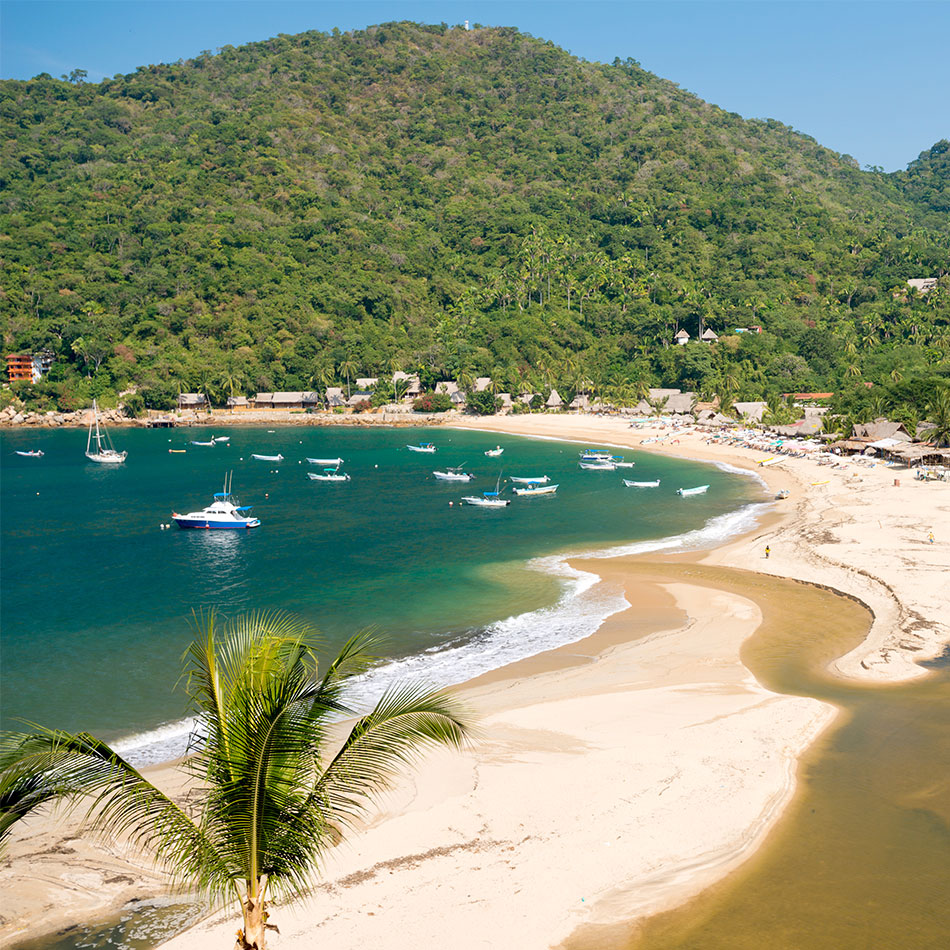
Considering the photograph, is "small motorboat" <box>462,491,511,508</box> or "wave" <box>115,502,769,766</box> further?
"small motorboat" <box>462,491,511,508</box>

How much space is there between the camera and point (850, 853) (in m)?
14.0

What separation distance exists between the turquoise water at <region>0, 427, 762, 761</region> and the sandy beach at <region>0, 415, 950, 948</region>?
429 centimetres

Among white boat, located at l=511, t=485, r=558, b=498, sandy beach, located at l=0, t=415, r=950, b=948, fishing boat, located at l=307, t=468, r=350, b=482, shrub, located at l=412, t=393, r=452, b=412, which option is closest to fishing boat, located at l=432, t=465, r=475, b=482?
white boat, located at l=511, t=485, r=558, b=498

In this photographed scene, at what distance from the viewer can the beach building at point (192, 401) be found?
379 ft

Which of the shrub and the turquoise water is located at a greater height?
the shrub

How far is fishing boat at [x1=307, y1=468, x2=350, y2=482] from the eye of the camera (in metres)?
64.7

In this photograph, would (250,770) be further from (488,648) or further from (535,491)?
(535,491)

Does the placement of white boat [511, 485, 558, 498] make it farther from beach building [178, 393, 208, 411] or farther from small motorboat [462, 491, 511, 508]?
beach building [178, 393, 208, 411]

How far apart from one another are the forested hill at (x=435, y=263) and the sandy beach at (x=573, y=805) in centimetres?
7679

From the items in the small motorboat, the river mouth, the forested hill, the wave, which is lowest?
the wave

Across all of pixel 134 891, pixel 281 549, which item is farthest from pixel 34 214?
pixel 134 891

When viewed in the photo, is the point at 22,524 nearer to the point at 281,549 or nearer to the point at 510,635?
the point at 281,549

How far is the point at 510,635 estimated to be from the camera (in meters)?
27.4

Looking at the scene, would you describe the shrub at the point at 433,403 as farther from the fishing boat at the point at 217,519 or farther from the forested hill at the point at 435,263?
the fishing boat at the point at 217,519
